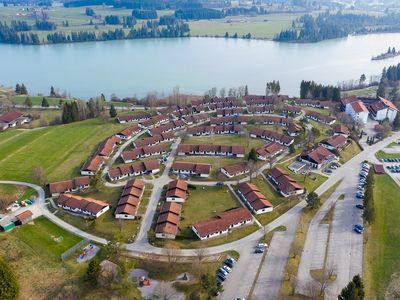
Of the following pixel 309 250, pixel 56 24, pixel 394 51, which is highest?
pixel 56 24

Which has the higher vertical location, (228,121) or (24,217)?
(228,121)

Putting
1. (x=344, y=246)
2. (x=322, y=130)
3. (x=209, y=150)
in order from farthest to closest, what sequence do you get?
(x=322, y=130) < (x=209, y=150) < (x=344, y=246)

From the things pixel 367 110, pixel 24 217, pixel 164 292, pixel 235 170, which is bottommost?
pixel 164 292

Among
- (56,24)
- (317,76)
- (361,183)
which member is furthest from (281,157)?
(56,24)

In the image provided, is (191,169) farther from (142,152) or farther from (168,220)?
(168,220)

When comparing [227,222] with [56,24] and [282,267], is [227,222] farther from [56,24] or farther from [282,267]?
[56,24]

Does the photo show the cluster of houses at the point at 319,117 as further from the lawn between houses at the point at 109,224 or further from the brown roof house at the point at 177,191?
the lawn between houses at the point at 109,224

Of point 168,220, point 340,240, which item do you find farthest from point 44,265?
point 340,240
